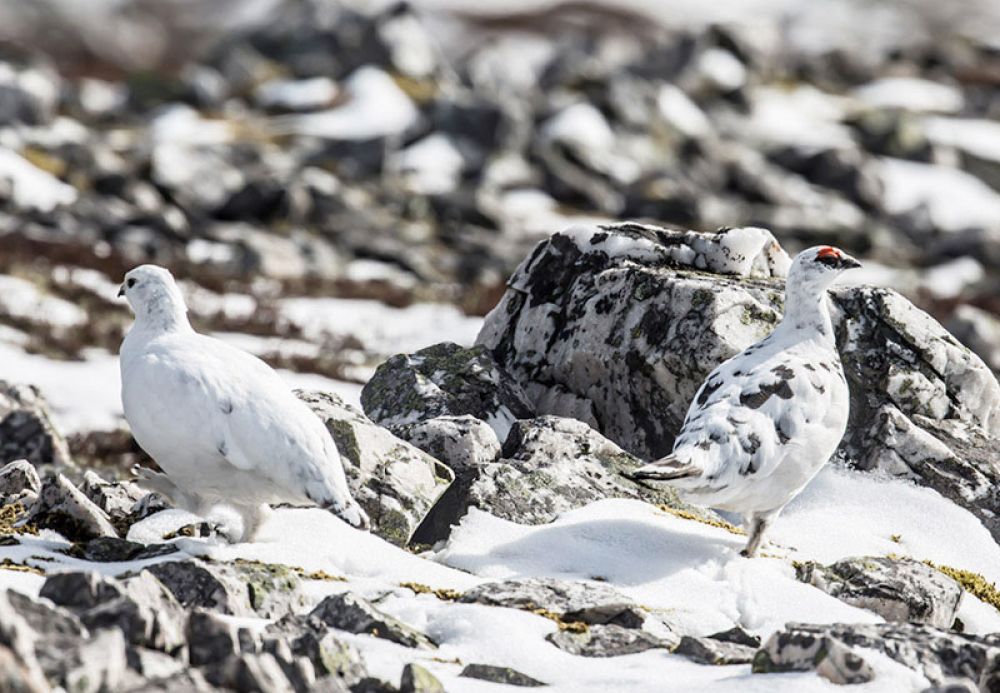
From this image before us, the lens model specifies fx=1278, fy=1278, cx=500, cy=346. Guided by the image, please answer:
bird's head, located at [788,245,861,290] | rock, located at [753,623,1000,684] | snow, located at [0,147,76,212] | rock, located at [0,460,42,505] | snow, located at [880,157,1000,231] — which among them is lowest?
snow, located at [880,157,1000,231]

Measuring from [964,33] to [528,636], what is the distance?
76.9 metres

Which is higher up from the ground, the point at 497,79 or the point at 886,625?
the point at 886,625

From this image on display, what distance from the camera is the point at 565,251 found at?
8.96 meters

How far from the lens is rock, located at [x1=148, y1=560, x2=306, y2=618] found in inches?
191

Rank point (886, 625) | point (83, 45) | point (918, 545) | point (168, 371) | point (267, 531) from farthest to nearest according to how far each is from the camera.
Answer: point (83, 45) → point (918, 545) → point (267, 531) → point (168, 371) → point (886, 625)

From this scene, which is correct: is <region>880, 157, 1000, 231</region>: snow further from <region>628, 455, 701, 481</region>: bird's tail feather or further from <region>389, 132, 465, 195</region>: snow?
<region>628, 455, 701, 481</region>: bird's tail feather

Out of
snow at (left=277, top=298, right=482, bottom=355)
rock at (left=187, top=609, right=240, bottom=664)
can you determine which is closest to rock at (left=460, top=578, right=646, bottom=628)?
rock at (left=187, top=609, right=240, bottom=664)

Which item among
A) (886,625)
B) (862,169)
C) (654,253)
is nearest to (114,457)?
A: (654,253)

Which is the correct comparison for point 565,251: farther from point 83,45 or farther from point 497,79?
point 83,45

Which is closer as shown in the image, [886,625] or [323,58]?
[886,625]

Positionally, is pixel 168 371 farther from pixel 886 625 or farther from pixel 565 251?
pixel 565 251

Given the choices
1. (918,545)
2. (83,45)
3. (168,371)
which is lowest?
(83,45)

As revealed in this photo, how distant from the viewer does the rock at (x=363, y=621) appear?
4.80m

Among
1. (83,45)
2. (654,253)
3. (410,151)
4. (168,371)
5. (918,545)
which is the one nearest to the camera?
(168,371)
